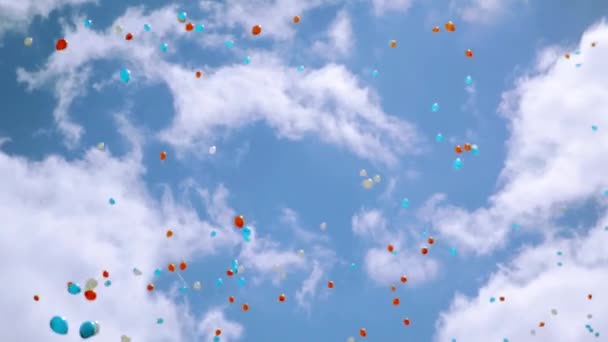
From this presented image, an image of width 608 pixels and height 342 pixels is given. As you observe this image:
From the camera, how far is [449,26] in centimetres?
1742

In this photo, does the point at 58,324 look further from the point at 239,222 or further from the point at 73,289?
the point at 239,222

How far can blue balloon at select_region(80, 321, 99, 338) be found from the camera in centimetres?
1409

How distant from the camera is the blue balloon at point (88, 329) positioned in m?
14.1

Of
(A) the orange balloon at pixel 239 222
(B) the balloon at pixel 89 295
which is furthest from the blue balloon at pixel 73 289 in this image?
(A) the orange balloon at pixel 239 222

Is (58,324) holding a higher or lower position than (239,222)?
lower

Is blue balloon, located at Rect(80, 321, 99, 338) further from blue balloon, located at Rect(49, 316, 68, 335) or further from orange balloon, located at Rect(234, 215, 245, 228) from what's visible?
orange balloon, located at Rect(234, 215, 245, 228)

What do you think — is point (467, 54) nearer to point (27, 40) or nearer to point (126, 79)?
point (126, 79)

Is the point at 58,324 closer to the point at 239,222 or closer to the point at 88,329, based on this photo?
the point at 88,329

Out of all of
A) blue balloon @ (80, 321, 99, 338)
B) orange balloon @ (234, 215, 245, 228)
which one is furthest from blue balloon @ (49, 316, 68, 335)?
orange balloon @ (234, 215, 245, 228)

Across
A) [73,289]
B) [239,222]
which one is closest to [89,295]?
[73,289]

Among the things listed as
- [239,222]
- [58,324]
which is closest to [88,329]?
[58,324]

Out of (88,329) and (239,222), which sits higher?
(239,222)

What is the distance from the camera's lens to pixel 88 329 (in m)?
14.1

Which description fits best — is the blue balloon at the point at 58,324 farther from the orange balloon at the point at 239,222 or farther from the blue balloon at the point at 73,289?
the orange balloon at the point at 239,222
